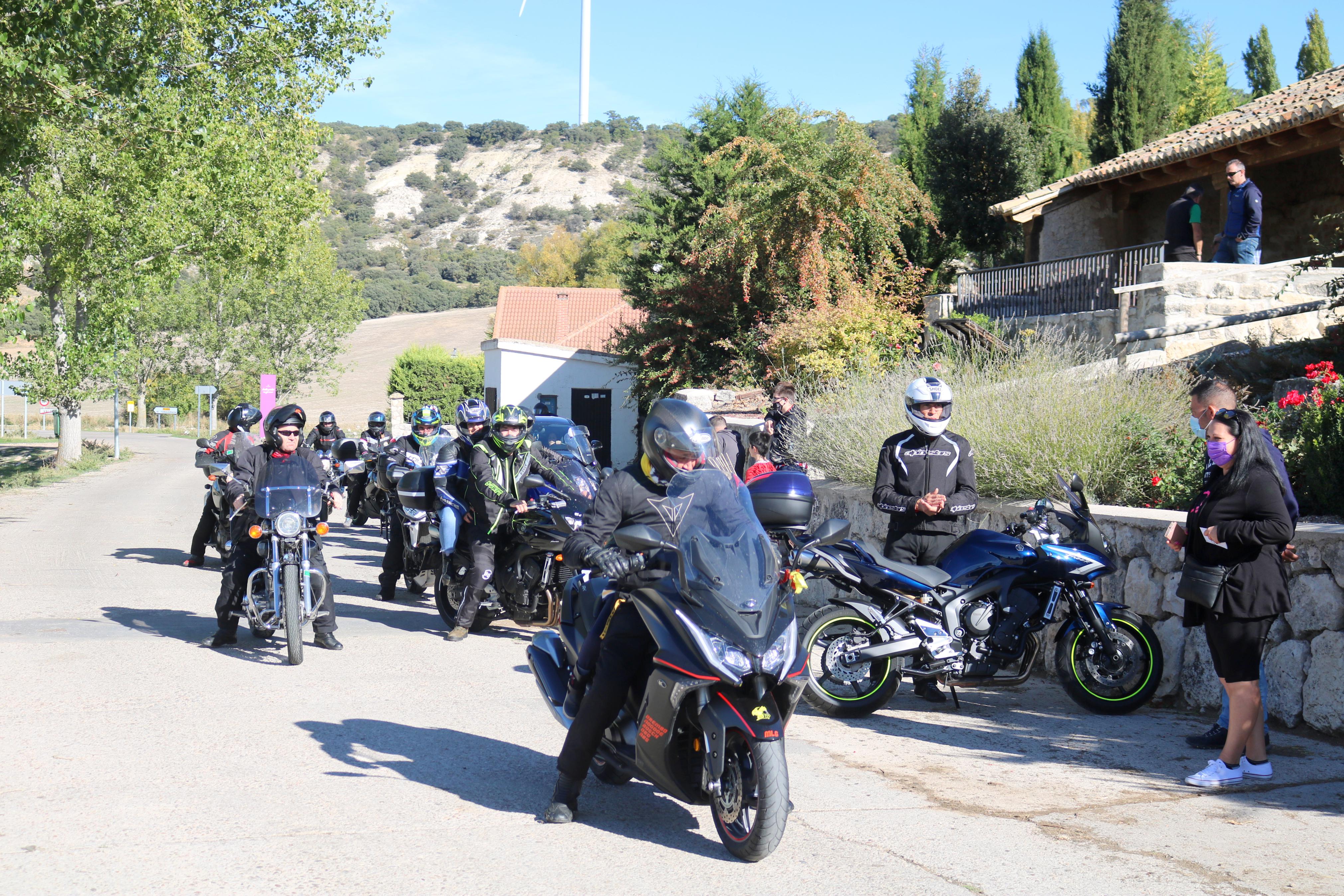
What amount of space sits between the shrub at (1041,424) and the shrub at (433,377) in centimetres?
5675

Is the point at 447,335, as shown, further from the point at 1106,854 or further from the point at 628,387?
the point at 1106,854

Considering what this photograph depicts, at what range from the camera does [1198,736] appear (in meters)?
6.28

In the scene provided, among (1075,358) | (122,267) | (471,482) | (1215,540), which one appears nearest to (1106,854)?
(1215,540)

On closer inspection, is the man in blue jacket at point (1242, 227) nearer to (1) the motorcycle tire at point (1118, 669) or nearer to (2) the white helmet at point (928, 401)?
(2) the white helmet at point (928, 401)

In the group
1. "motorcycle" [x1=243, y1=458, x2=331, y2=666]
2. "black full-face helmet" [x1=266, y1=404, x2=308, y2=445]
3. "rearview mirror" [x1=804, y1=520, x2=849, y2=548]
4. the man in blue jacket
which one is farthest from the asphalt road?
the man in blue jacket

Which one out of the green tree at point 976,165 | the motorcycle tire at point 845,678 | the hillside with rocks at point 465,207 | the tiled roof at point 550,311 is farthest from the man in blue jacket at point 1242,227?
the hillside with rocks at point 465,207

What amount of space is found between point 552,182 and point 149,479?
154122mm

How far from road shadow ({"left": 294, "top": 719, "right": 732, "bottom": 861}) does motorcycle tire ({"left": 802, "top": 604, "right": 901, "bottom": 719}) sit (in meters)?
1.79

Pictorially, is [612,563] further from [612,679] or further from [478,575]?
[478,575]

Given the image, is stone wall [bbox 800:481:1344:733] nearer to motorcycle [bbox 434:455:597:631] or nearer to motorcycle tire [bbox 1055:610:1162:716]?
motorcycle tire [bbox 1055:610:1162:716]

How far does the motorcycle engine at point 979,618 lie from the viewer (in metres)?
7.00

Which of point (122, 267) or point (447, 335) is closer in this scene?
point (122, 267)

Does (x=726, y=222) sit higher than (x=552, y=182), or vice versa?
(x=552, y=182)

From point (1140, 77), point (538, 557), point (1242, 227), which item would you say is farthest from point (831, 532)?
point (1140, 77)
